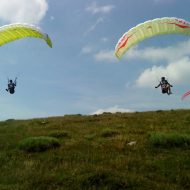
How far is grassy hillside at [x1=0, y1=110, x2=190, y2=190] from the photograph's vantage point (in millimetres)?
19078

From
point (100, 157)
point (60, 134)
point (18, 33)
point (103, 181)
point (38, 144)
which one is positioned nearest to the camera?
point (103, 181)

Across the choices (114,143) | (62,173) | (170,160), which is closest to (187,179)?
(170,160)

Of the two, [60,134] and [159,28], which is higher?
[159,28]

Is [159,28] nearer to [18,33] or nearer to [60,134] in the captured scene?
[18,33]

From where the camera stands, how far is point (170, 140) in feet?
81.3

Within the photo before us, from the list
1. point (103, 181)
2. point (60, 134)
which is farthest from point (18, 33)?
point (103, 181)

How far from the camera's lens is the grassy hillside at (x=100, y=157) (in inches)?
751

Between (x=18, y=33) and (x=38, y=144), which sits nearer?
(x=38, y=144)

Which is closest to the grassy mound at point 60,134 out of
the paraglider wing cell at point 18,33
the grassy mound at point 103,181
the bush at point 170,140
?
→ the paraglider wing cell at point 18,33

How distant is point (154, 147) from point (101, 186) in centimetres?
640

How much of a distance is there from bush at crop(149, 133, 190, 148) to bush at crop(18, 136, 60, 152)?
4.81m

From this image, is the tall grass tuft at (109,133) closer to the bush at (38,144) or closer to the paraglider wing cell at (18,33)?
the bush at (38,144)

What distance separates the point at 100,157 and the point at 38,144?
417cm

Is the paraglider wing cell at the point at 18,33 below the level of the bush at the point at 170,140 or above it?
above
